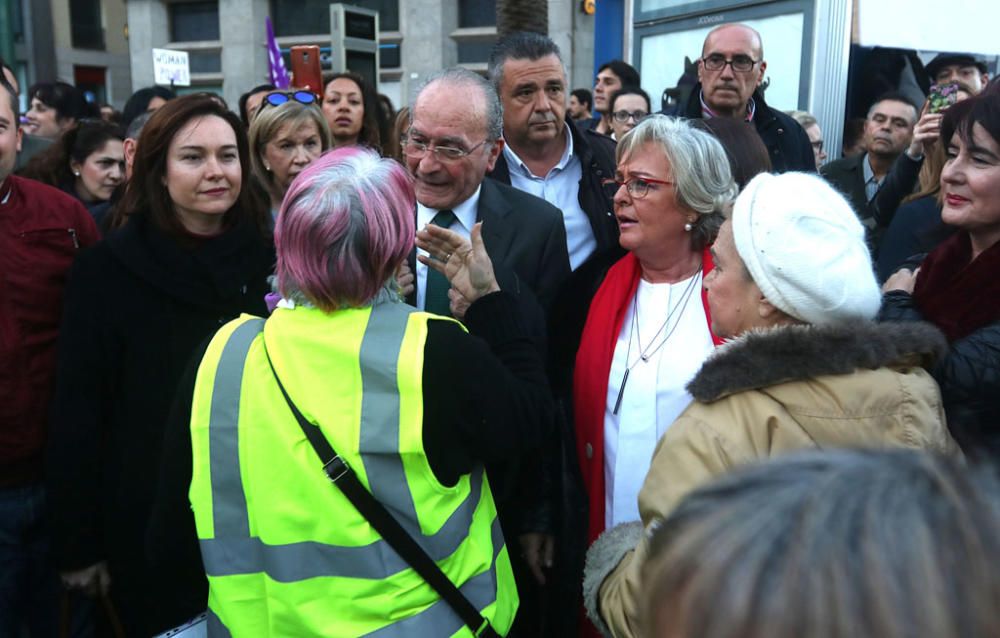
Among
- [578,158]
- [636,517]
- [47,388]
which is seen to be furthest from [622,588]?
[578,158]

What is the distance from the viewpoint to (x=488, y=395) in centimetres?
188

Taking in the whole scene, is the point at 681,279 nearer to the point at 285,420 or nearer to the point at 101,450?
the point at 285,420

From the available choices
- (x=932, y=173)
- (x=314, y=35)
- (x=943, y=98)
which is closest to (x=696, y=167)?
(x=932, y=173)

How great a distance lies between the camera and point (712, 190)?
2.57 m

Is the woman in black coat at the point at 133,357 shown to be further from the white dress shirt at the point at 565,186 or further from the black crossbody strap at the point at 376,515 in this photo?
the white dress shirt at the point at 565,186

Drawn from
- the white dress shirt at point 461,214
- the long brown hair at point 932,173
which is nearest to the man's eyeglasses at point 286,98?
the white dress shirt at point 461,214

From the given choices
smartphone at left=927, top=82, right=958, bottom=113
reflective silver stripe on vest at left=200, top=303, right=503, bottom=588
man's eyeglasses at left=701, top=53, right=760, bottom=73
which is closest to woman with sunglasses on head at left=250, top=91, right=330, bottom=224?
man's eyeglasses at left=701, top=53, right=760, bottom=73

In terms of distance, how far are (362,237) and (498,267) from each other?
93cm

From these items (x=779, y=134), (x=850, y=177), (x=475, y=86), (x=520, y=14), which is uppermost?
(x=520, y=14)

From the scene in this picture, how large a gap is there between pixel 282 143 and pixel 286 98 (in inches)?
11.0

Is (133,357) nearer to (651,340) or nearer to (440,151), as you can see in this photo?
(440,151)

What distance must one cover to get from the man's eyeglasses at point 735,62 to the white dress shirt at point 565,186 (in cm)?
80

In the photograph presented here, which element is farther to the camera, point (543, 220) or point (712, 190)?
point (543, 220)

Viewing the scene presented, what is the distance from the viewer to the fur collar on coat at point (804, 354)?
161cm
